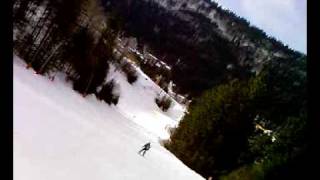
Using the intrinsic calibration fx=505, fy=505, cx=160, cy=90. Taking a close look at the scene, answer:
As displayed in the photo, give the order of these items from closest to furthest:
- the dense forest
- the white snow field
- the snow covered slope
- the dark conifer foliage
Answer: the white snow field
the dense forest
the dark conifer foliage
the snow covered slope

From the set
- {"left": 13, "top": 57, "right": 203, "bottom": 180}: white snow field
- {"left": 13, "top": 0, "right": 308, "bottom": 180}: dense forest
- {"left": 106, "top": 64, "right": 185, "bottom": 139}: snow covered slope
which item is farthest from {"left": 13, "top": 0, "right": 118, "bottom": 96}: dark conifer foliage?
{"left": 106, "top": 64, "right": 185, "bottom": 139}: snow covered slope

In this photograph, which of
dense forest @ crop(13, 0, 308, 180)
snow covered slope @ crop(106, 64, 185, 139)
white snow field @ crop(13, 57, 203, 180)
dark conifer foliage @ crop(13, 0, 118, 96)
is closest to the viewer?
white snow field @ crop(13, 57, 203, 180)

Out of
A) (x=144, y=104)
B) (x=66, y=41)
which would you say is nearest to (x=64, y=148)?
(x=66, y=41)

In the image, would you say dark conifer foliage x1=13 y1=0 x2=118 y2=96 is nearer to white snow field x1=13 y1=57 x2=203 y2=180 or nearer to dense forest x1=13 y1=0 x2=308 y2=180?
dense forest x1=13 y1=0 x2=308 y2=180

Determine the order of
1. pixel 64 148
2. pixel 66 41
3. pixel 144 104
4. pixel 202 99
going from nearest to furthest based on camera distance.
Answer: pixel 64 148, pixel 66 41, pixel 202 99, pixel 144 104

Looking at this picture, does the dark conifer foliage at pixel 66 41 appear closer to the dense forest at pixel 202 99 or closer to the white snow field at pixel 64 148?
the dense forest at pixel 202 99

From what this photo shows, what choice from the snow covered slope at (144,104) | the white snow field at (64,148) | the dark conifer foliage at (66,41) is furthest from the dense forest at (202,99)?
the white snow field at (64,148)

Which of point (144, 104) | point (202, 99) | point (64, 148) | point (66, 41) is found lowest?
point (144, 104)

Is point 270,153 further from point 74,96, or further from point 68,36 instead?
point 68,36

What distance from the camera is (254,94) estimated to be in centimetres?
4041

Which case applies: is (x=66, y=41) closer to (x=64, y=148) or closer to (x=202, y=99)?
(x=202, y=99)

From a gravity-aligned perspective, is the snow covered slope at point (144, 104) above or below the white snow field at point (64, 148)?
below
